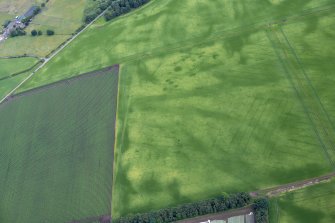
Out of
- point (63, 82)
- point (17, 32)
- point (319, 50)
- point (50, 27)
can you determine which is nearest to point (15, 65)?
point (17, 32)

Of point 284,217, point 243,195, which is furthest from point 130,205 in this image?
point 284,217

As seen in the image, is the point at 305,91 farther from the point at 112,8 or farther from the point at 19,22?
the point at 19,22

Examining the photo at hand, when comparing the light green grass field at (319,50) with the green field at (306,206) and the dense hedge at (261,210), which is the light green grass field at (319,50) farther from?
the dense hedge at (261,210)

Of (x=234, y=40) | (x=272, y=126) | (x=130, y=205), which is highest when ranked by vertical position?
(x=234, y=40)

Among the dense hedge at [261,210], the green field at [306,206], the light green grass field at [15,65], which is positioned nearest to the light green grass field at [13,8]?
the light green grass field at [15,65]

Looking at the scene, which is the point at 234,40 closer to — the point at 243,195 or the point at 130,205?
the point at 243,195

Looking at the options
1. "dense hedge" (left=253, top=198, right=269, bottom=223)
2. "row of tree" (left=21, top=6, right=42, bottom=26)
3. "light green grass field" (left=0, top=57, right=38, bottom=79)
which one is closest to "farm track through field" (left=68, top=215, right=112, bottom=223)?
"dense hedge" (left=253, top=198, right=269, bottom=223)
